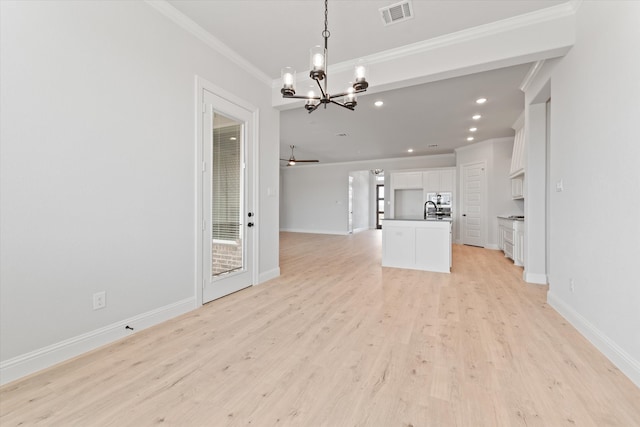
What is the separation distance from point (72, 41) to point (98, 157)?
0.83 metres

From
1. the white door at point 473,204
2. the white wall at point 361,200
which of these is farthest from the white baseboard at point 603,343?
the white wall at point 361,200

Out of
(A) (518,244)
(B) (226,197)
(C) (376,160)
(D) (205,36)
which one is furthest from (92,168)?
(C) (376,160)

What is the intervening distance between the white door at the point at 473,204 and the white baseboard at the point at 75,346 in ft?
24.9

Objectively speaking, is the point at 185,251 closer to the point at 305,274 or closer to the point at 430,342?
the point at 305,274

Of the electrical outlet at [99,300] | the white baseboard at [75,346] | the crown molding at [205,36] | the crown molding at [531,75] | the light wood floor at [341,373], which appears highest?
the crown molding at [205,36]

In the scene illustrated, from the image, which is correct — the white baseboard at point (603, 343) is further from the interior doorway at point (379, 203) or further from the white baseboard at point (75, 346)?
the interior doorway at point (379, 203)

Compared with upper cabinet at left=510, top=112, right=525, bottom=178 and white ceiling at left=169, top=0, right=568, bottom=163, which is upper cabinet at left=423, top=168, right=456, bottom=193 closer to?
white ceiling at left=169, top=0, right=568, bottom=163

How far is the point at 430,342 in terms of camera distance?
7.58 ft

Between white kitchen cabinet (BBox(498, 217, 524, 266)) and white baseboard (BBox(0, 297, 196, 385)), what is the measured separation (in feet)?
18.3

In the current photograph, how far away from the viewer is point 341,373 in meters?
1.86

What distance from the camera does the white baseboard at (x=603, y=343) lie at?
5.87 feet

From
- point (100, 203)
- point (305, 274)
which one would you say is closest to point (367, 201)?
point (305, 274)

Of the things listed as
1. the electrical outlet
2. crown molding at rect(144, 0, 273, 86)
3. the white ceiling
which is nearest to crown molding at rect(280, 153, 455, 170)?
the white ceiling

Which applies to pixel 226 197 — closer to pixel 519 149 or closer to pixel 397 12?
pixel 397 12
